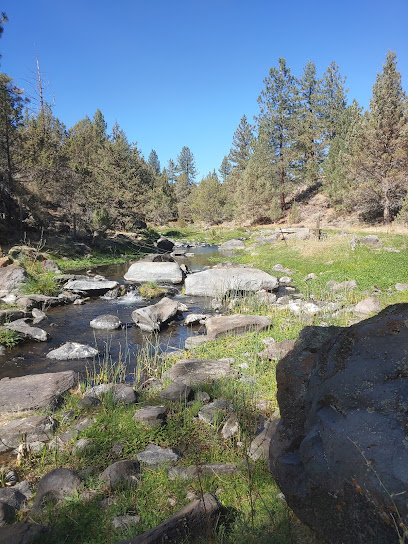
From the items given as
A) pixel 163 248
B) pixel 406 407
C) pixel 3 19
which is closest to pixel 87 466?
pixel 406 407

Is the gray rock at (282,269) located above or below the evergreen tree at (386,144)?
below

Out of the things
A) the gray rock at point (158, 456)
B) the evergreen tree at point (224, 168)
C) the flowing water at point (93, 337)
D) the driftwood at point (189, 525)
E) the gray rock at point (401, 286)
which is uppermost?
the evergreen tree at point (224, 168)

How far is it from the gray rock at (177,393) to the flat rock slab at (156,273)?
1252cm

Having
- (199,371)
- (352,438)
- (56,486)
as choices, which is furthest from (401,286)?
(56,486)

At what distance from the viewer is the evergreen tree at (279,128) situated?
51.7 meters

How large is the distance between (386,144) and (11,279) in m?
30.0

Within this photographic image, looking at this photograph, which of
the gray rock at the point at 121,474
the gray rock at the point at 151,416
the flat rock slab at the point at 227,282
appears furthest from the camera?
the flat rock slab at the point at 227,282

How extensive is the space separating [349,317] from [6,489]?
8618mm

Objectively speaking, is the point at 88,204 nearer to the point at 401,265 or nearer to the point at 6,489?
the point at 401,265

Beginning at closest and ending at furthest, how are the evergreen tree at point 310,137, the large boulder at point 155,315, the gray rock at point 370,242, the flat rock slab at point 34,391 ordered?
the flat rock slab at point 34,391, the large boulder at point 155,315, the gray rock at point 370,242, the evergreen tree at point 310,137

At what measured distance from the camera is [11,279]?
599 inches

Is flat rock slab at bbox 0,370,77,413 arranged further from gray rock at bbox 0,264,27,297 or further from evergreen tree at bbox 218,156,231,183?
evergreen tree at bbox 218,156,231,183

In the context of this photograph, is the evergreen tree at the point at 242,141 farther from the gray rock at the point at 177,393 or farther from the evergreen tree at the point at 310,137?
the gray rock at the point at 177,393

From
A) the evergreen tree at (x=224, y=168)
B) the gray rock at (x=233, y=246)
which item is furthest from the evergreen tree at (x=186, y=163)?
the gray rock at (x=233, y=246)
